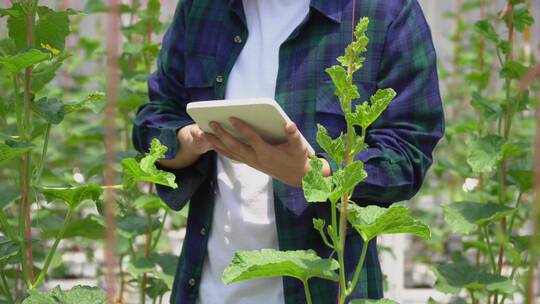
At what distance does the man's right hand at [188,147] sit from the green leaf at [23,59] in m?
0.25

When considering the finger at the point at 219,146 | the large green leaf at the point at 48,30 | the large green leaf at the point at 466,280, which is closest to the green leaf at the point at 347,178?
the finger at the point at 219,146

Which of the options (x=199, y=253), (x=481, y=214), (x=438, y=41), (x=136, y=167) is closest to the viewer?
(x=136, y=167)

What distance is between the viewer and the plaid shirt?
66.6 inches

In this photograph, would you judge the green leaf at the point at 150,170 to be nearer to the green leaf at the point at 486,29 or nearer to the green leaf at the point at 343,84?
the green leaf at the point at 343,84

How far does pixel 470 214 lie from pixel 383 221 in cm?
92

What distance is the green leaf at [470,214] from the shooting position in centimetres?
228

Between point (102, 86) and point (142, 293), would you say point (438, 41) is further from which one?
point (142, 293)

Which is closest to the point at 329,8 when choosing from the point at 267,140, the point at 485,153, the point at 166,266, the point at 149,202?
the point at 267,140

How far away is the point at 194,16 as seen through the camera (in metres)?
1.88

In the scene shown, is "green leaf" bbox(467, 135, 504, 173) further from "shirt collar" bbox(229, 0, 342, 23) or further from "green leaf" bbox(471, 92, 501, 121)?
"shirt collar" bbox(229, 0, 342, 23)

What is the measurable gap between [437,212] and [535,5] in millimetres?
1439

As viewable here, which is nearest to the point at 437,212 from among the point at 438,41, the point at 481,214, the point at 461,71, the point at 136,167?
the point at 461,71

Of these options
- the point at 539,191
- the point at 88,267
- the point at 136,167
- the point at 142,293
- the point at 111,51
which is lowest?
the point at 88,267

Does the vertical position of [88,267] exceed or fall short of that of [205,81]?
it falls short
